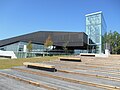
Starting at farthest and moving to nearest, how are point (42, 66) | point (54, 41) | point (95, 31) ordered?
point (54, 41), point (95, 31), point (42, 66)

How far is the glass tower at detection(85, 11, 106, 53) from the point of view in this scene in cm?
4804

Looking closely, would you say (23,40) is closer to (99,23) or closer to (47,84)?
(99,23)

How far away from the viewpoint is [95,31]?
48.8 meters

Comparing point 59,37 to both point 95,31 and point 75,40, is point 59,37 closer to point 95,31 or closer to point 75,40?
point 75,40

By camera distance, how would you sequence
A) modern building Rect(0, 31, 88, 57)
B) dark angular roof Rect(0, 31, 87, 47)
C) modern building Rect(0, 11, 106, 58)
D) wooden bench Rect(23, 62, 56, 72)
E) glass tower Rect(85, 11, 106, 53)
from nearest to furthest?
wooden bench Rect(23, 62, 56, 72)
dark angular roof Rect(0, 31, 87, 47)
modern building Rect(0, 31, 88, 57)
modern building Rect(0, 11, 106, 58)
glass tower Rect(85, 11, 106, 53)

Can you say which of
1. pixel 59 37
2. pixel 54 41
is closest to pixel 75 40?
pixel 59 37

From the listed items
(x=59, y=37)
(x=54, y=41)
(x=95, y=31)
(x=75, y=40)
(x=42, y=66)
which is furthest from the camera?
(x=54, y=41)

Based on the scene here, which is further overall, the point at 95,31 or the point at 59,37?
the point at 59,37

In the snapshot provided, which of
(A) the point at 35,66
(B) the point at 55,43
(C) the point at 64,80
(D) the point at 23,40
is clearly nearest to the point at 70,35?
(B) the point at 55,43

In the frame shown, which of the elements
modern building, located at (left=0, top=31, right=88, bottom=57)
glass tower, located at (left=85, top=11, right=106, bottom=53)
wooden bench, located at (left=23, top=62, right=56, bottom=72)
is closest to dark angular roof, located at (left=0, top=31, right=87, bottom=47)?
modern building, located at (left=0, top=31, right=88, bottom=57)

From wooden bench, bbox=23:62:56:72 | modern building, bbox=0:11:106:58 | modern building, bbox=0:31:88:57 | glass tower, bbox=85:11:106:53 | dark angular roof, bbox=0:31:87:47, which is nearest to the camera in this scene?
wooden bench, bbox=23:62:56:72

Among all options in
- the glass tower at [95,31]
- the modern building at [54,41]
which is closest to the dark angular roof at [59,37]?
the modern building at [54,41]

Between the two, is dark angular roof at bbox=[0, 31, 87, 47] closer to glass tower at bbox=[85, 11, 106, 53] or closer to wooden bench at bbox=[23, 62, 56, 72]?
glass tower at bbox=[85, 11, 106, 53]

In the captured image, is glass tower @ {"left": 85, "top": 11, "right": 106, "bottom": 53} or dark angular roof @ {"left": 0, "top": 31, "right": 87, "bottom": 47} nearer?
dark angular roof @ {"left": 0, "top": 31, "right": 87, "bottom": 47}
